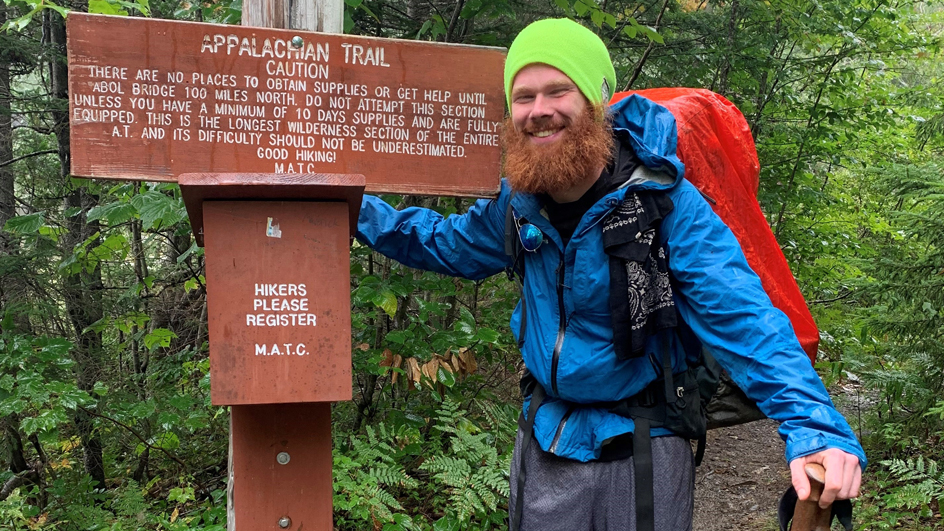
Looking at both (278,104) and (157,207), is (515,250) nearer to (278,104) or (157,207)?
(278,104)

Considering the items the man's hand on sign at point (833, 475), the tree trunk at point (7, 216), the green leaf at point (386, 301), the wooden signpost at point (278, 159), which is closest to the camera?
the man's hand on sign at point (833, 475)

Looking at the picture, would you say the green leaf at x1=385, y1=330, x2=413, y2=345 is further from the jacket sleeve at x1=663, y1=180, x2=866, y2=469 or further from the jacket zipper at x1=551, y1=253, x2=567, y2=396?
the jacket sleeve at x1=663, y1=180, x2=866, y2=469

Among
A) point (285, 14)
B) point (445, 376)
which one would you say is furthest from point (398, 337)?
point (285, 14)

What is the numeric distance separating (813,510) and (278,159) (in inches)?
71.6

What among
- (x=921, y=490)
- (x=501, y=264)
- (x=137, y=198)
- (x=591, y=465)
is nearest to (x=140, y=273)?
(x=137, y=198)

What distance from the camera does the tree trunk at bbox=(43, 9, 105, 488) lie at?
5.27m

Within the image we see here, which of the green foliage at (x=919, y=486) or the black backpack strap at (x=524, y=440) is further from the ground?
the black backpack strap at (x=524, y=440)

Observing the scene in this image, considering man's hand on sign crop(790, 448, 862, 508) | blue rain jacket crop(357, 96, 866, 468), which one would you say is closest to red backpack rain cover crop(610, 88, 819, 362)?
blue rain jacket crop(357, 96, 866, 468)

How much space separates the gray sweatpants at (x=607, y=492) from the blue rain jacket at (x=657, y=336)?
2.9 inches

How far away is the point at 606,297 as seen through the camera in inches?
83.4

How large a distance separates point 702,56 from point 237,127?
531 cm

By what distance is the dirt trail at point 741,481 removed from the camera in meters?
5.20

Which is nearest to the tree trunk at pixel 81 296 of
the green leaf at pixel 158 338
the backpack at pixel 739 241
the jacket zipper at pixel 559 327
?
the green leaf at pixel 158 338

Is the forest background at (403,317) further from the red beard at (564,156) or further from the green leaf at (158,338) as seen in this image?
the red beard at (564,156)
